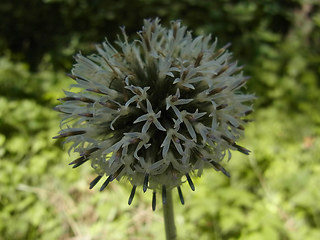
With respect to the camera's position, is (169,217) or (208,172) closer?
(169,217)

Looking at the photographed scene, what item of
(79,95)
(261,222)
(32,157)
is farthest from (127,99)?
(32,157)

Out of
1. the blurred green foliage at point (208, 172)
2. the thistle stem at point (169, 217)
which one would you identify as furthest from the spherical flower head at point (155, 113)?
the blurred green foliage at point (208, 172)

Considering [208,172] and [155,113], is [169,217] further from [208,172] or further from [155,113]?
[155,113]

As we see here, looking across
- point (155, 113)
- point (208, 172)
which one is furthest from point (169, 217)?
point (155, 113)

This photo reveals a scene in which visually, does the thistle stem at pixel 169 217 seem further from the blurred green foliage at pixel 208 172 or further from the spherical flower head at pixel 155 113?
the blurred green foliage at pixel 208 172

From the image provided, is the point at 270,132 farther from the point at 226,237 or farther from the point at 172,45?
the point at 172,45

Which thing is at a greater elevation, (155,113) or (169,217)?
(155,113)
